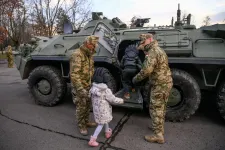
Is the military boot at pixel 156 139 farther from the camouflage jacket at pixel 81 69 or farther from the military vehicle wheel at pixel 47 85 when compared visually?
the military vehicle wheel at pixel 47 85

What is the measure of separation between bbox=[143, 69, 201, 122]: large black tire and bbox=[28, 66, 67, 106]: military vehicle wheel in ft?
6.75

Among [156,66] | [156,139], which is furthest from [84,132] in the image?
[156,66]

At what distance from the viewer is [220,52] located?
3.51 metres

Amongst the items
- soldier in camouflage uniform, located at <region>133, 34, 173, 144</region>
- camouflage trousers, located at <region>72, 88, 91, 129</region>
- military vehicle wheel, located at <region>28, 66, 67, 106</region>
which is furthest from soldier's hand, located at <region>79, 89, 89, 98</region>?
military vehicle wheel, located at <region>28, 66, 67, 106</region>

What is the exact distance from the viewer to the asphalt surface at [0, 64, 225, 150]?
3134 millimetres

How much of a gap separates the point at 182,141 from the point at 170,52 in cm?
149

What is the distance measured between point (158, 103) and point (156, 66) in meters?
0.54

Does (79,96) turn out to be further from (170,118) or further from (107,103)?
(170,118)

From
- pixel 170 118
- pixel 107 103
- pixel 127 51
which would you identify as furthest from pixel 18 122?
pixel 170 118

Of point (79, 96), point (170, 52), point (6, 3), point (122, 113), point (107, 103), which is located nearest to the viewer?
point (107, 103)

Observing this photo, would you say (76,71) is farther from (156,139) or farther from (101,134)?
(156,139)

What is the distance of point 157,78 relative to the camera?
311cm

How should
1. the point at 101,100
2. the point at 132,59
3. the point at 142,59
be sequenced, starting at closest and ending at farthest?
the point at 101,100 → the point at 132,59 → the point at 142,59

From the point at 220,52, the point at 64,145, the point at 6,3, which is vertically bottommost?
the point at 64,145
